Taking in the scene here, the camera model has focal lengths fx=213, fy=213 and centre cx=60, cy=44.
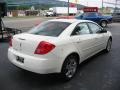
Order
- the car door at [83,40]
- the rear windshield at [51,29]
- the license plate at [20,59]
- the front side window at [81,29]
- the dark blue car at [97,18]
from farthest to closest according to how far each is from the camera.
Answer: the dark blue car at [97,18], the front side window at [81,29], the car door at [83,40], the rear windshield at [51,29], the license plate at [20,59]

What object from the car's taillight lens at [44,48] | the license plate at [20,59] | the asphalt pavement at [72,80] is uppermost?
the car's taillight lens at [44,48]

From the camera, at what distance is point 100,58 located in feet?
24.6

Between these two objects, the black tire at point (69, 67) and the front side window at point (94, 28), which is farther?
the front side window at point (94, 28)

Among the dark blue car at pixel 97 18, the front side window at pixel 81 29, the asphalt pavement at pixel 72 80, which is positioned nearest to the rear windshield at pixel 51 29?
the front side window at pixel 81 29

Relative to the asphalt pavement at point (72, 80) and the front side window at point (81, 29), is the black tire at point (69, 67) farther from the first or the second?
the front side window at point (81, 29)

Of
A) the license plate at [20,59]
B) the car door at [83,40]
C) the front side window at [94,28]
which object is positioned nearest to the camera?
the license plate at [20,59]

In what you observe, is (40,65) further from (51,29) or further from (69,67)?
(51,29)

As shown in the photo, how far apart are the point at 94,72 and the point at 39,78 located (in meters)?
1.59

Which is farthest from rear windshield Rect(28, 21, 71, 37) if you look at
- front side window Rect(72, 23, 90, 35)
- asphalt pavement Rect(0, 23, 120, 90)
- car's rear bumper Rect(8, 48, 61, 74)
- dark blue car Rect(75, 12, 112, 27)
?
dark blue car Rect(75, 12, 112, 27)

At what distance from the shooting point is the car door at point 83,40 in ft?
18.5

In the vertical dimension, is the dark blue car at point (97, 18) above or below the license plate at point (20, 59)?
above

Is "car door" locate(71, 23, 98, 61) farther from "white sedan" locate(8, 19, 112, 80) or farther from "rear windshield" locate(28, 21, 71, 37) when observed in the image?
"rear windshield" locate(28, 21, 71, 37)

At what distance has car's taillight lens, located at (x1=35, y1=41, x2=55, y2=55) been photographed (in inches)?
187

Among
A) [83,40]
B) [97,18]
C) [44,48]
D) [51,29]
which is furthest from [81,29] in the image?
[97,18]
